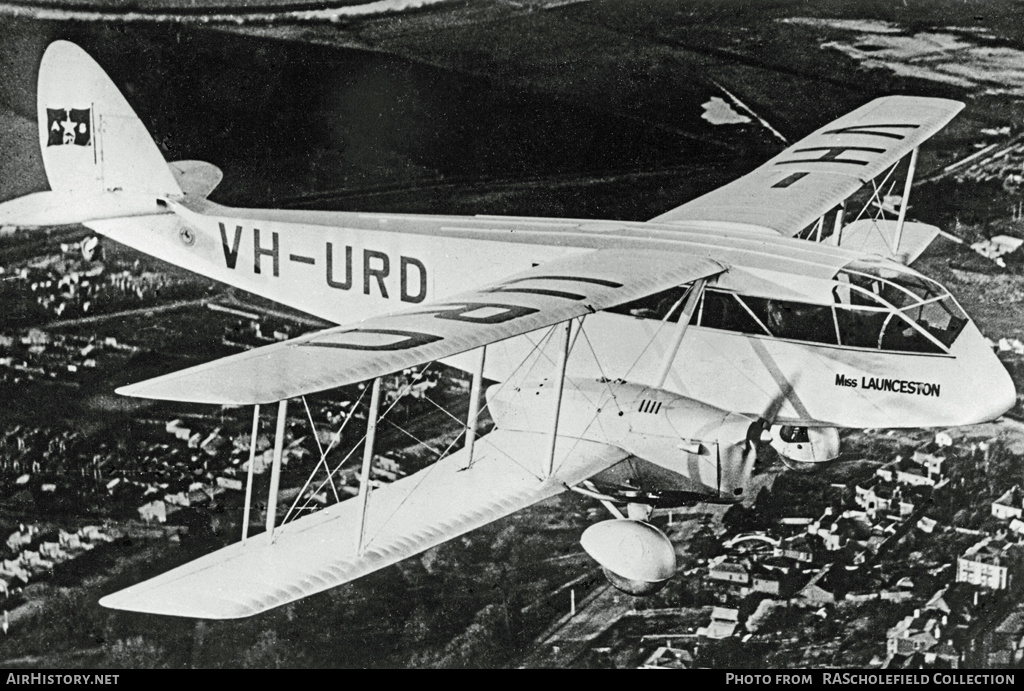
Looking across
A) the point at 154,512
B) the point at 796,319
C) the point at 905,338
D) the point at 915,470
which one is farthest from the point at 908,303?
the point at 154,512

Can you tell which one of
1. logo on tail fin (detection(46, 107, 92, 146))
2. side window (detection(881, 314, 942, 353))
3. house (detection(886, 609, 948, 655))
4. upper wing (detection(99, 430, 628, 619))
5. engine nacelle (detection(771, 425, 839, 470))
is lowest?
house (detection(886, 609, 948, 655))

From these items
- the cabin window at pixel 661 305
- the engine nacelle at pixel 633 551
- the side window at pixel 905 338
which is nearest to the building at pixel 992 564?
the side window at pixel 905 338

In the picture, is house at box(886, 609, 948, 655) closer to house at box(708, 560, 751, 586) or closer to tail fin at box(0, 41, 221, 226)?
house at box(708, 560, 751, 586)

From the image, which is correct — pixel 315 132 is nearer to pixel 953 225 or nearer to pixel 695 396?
pixel 695 396

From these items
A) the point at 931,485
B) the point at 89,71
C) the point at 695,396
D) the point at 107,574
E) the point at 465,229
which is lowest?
the point at 107,574

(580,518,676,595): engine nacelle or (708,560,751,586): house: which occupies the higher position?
(580,518,676,595): engine nacelle

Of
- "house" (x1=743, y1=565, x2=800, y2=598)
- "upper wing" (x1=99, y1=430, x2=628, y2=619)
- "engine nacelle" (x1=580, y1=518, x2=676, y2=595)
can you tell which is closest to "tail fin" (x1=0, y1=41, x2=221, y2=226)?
"upper wing" (x1=99, y1=430, x2=628, y2=619)

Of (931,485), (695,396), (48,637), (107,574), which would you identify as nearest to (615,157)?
(695,396)

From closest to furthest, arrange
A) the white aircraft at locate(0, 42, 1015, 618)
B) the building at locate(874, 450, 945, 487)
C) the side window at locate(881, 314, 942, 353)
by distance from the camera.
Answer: the white aircraft at locate(0, 42, 1015, 618), the side window at locate(881, 314, 942, 353), the building at locate(874, 450, 945, 487)
